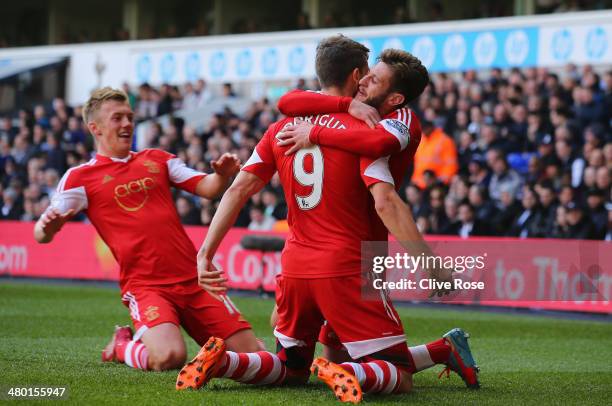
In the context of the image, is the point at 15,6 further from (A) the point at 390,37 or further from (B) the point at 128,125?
(B) the point at 128,125

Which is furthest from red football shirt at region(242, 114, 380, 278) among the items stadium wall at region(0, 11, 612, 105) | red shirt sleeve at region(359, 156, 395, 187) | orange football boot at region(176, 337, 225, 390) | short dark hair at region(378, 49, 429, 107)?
stadium wall at region(0, 11, 612, 105)

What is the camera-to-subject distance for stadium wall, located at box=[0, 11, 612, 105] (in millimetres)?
20547

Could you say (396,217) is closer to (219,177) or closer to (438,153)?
(219,177)

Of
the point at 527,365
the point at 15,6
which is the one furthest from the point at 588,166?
the point at 15,6

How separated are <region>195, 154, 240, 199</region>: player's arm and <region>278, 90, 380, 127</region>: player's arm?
1211 mm

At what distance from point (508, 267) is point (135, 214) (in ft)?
23.2

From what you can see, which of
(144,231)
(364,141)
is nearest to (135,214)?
(144,231)

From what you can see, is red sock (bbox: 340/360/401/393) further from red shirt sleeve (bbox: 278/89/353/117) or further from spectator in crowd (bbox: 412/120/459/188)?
spectator in crowd (bbox: 412/120/459/188)

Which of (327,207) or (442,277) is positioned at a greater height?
(327,207)

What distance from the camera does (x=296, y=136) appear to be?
258 inches

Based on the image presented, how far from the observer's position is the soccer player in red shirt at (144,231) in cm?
820

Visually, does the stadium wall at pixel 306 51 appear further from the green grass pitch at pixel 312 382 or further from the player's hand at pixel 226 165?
the player's hand at pixel 226 165

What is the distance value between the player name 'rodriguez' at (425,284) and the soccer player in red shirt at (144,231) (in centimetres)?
179

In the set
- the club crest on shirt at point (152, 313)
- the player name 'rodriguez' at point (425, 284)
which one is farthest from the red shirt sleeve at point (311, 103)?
the club crest on shirt at point (152, 313)
